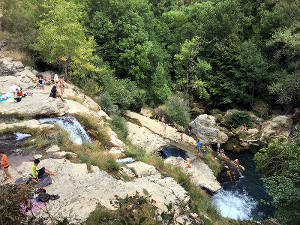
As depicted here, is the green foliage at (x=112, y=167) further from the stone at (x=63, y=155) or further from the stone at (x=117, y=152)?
the stone at (x=117, y=152)

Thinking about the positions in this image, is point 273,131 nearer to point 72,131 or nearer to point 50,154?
point 72,131

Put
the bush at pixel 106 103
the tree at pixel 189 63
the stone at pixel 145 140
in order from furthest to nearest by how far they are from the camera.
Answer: the tree at pixel 189 63 → the bush at pixel 106 103 → the stone at pixel 145 140

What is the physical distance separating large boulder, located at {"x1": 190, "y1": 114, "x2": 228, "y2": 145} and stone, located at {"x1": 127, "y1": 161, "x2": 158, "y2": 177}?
13460 millimetres

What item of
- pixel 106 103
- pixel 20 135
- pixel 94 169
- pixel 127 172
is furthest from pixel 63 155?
pixel 106 103

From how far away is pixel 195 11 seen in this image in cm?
3791

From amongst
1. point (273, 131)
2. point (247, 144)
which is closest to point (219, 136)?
point (247, 144)

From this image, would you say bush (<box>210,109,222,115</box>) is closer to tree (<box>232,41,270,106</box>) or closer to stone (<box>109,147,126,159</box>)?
tree (<box>232,41,270,106</box>)

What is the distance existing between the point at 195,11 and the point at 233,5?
29.4 ft

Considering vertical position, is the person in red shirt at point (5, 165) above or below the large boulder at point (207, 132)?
above

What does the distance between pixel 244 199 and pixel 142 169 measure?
931 centimetres

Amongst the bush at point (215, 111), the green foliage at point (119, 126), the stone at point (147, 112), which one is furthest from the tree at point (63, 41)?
the bush at point (215, 111)

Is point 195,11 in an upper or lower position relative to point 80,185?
upper

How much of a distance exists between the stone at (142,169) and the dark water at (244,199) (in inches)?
222

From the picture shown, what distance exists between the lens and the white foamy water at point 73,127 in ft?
39.4
